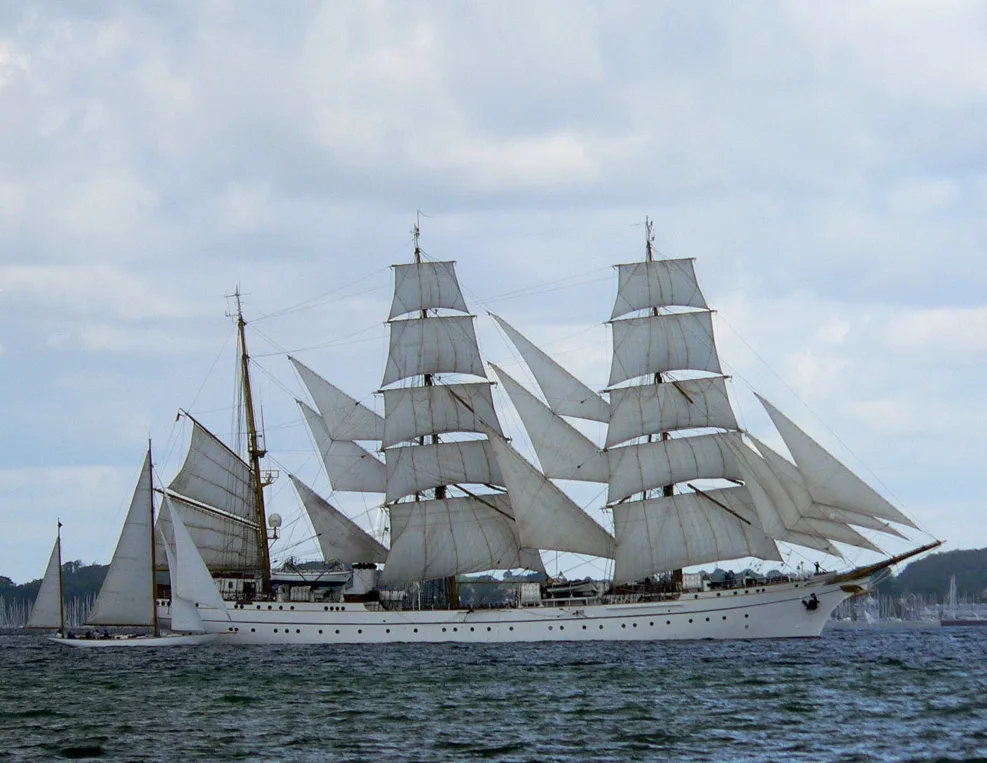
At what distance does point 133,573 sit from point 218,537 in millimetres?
8892

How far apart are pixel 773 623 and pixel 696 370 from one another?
15502 mm

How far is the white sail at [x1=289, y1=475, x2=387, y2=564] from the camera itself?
96.2 meters

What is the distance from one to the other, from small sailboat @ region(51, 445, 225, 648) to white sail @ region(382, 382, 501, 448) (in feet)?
47.0

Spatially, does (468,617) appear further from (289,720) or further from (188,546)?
(289,720)

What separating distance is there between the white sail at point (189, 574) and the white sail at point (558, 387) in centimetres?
2188

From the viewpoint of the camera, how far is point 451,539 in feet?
310

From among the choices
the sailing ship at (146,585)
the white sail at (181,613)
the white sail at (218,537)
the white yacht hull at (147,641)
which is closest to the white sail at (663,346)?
the white sail at (218,537)

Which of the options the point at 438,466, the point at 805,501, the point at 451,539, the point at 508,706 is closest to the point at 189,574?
the point at 451,539

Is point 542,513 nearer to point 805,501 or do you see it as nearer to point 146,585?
point 805,501

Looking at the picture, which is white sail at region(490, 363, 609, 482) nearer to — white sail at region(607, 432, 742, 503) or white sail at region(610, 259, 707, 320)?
white sail at region(607, 432, 742, 503)

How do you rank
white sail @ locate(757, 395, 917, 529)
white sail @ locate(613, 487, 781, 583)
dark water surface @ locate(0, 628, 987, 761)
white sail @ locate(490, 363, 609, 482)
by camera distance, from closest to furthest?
dark water surface @ locate(0, 628, 987, 761)
white sail @ locate(757, 395, 917, 529)
white sail @ locate(613, 487, 781, 583)
white sail @ locate(490, 363, 609, 482)

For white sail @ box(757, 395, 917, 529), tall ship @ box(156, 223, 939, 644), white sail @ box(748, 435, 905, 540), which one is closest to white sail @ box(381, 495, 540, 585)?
tall ship @ box(156, 223, 939, 644)

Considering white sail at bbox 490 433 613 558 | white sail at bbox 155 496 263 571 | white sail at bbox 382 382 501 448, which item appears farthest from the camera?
white sail at bbox 382 382 501 448

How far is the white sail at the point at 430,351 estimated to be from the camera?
9619cm
